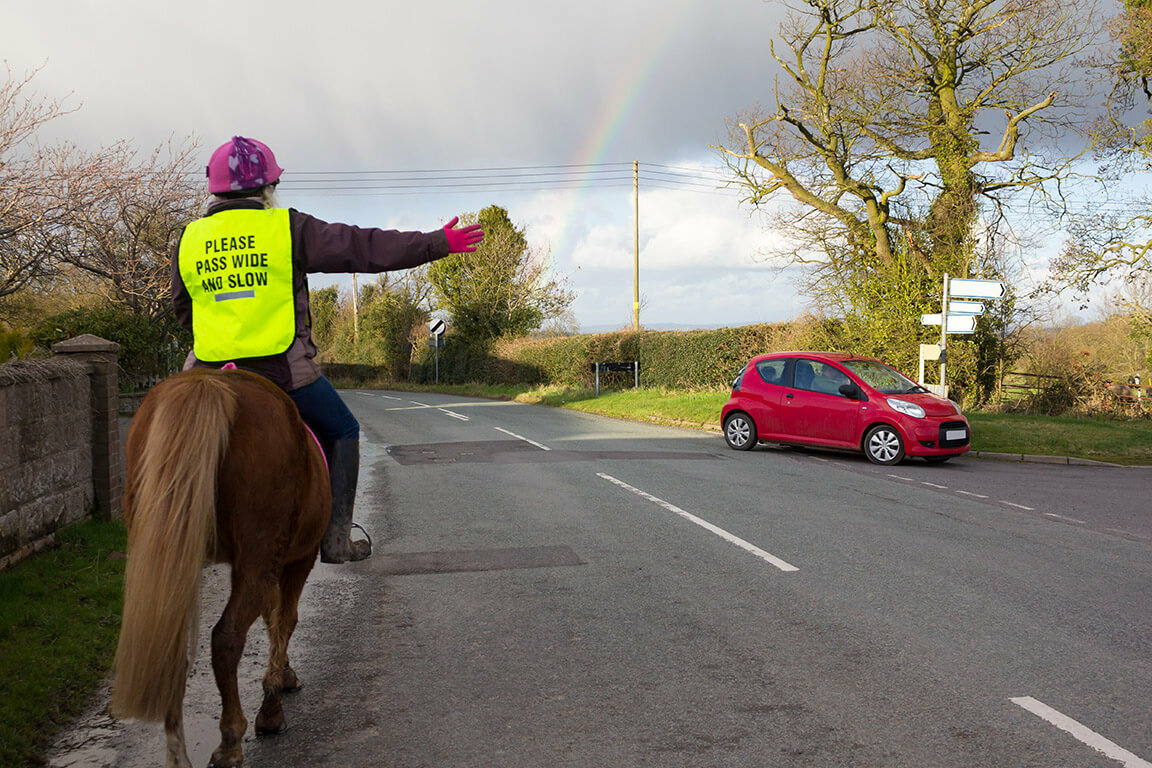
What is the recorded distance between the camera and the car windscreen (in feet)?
46.3

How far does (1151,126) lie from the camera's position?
19.0 m

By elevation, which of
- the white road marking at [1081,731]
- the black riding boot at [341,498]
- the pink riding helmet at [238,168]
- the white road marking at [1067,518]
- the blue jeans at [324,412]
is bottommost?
the white road marking at [1081,731]

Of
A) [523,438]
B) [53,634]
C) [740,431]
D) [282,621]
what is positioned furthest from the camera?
[523,438]

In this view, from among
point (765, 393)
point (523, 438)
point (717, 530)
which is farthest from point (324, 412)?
point (523, 438)

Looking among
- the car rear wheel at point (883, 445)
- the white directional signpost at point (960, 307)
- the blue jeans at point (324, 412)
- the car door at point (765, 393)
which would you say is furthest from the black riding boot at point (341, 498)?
the white directional signpost at point (960, 307)

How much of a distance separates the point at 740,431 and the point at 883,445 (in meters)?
2.68

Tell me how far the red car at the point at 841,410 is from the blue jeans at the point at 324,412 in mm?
10977

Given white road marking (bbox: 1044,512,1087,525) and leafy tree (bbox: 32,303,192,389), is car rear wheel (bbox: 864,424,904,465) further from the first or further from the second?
leafy tree (bbox: 32,303,192,389)

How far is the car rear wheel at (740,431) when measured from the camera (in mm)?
15297

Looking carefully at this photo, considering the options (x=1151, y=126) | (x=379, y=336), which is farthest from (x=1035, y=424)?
(x=379, y=336)

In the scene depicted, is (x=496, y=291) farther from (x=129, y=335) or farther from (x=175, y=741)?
(x=175, y=741)

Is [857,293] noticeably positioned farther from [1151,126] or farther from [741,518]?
[741,518]

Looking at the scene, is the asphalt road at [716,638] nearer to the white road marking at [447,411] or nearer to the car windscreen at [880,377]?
the car windscreen at [880,377]

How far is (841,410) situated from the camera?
14.1 m
